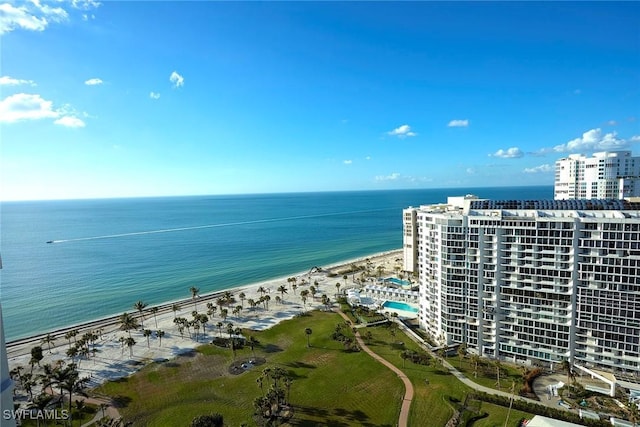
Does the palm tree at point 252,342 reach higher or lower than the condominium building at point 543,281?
lower

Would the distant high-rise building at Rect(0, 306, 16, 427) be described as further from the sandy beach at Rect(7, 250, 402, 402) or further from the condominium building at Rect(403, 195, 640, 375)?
the condominium building at Rect(403, 195, 640, 375)

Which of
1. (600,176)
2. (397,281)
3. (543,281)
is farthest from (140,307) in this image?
(600,176)

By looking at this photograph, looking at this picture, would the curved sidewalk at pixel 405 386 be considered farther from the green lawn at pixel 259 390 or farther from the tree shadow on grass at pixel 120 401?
the tree shadow on grass at pixel 120 401

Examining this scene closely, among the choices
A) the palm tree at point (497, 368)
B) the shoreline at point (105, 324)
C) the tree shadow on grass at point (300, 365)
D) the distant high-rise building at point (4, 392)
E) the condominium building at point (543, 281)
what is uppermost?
the distant high-rise building at point (4, 392)

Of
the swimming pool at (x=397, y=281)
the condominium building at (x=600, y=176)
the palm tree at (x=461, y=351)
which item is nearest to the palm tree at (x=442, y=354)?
the palm tree at (x=461, y=351)

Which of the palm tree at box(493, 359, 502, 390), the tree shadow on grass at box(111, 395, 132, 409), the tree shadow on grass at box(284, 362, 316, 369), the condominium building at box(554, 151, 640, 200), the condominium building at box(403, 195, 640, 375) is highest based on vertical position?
the condominium building at box(554, 151, 640, 200)

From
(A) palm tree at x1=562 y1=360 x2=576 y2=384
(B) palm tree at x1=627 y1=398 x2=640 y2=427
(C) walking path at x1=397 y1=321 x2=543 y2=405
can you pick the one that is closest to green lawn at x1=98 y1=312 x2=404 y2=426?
(C) walking path at x1=397 y1=321 x2=543 y2=405
